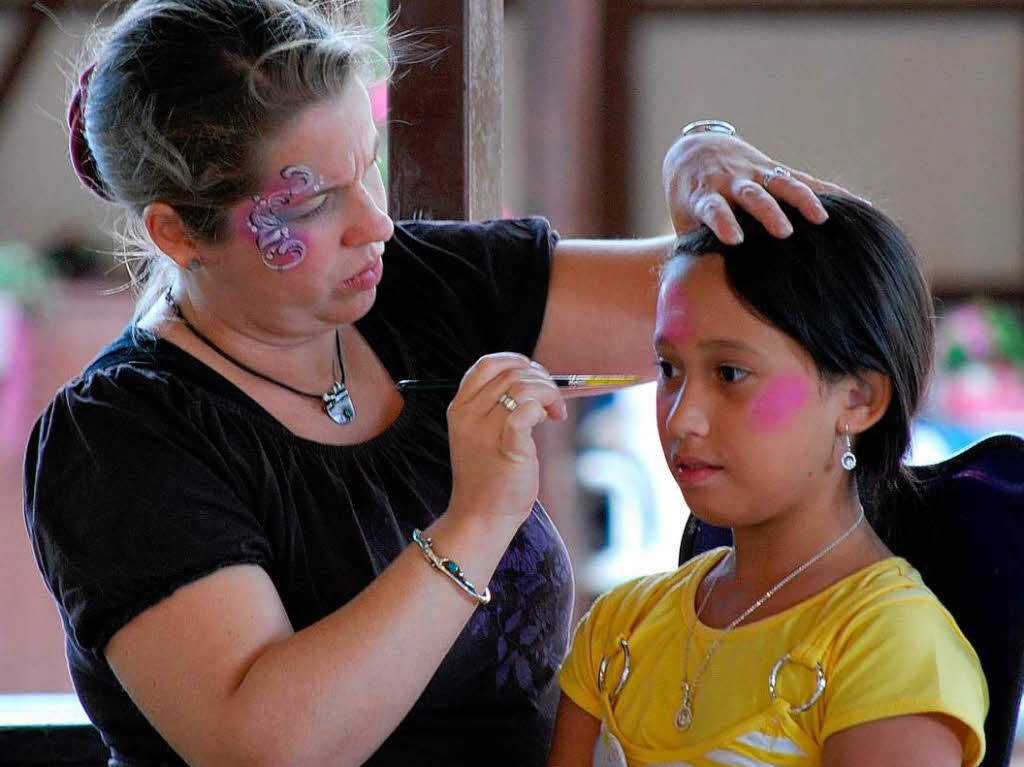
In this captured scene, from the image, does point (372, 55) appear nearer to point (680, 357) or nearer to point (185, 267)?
point (185, 267)

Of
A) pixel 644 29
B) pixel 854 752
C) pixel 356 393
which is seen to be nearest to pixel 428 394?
pixel 356 393

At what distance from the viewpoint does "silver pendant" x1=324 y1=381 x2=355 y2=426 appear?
1499 millimetres

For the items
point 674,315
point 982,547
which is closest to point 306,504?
point 674,315

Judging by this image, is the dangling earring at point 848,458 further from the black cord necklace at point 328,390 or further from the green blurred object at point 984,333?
the green blurred object at point 984,333

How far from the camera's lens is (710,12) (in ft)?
16.0

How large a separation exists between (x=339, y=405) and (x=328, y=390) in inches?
0.9

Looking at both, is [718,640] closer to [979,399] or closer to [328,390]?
[328,390]

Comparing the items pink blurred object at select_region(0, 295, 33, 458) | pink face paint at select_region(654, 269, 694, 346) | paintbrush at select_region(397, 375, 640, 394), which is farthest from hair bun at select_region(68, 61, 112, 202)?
pink blurred object at select_region(0, 295, 33, 458)

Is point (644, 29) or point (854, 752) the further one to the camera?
point (644, 29)

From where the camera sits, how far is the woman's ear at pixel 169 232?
142 centimetres

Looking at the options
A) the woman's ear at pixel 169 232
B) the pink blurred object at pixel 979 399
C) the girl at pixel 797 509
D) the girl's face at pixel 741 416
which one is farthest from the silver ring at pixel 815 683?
the pink blurred object at pixel 979 399

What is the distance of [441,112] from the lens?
1747 millimetres

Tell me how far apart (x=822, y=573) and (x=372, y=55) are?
75 cm

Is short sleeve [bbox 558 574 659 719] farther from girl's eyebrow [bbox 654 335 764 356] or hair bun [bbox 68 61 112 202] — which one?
hair bun [bbox 68 61 112 202]
